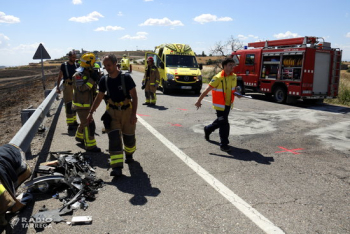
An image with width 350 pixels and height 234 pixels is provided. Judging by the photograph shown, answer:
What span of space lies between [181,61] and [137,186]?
1321cm

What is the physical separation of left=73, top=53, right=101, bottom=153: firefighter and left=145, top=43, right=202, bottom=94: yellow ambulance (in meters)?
9.75

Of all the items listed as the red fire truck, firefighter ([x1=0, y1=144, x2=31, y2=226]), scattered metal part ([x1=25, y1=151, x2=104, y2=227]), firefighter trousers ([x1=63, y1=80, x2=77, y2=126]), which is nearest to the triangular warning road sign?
firefighter trousers ([x1=63, y1=80, x2=77, y2=126])

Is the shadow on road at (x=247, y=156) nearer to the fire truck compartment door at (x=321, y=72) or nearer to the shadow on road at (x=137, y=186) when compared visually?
the shadow on road at (x=137, y=186)

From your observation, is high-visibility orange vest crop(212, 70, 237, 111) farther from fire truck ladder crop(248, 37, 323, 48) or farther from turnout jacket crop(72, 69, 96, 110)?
fire truck ladder crop(248, 37, 323, 48)

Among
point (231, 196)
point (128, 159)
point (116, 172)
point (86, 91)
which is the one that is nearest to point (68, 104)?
point (86, 91)

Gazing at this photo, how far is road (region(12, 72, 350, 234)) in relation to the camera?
3340mm

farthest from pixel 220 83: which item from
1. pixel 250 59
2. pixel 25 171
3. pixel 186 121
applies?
pixel 250 59

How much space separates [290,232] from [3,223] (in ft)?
9.37

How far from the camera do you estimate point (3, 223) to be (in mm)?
2859

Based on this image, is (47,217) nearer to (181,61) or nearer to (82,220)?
(82,220)

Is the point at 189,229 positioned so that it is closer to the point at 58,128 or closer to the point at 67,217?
the point at 67,217

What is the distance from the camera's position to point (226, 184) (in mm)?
4398

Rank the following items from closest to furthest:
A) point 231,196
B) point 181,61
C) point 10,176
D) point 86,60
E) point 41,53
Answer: point 10,176 < point 231,196 < point 86,60 < point 41,53 < point 181,61

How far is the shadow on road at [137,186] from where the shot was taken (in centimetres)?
399
